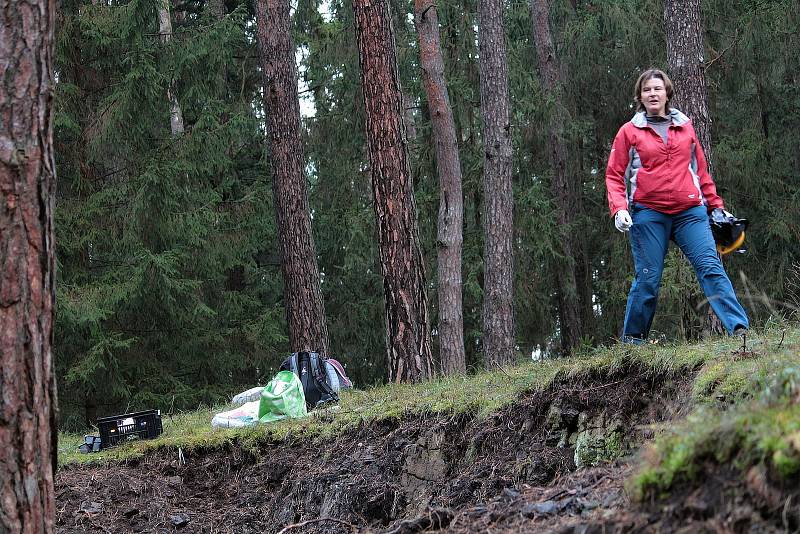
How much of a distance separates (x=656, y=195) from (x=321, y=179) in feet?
48.9

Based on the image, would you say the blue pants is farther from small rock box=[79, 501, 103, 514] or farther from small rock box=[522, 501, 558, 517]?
small rock box=[79, 501, 103, 514]

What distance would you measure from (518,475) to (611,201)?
2087 mm

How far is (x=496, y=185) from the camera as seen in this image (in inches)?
600

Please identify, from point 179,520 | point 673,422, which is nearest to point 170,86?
point 179,520

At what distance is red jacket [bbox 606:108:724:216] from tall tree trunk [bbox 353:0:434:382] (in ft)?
13.9

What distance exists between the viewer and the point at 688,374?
549 centimetres

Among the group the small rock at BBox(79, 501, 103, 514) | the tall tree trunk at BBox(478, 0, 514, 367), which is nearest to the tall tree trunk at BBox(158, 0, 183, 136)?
the tall tree trunk at BBox(478, 0, 514, 367)

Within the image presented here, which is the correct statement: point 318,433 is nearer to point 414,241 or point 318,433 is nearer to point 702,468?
point 414,241

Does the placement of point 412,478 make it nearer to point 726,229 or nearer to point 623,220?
point 623,220

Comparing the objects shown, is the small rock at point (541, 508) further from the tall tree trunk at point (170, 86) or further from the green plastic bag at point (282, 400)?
the tall tree trunk at point (170, 86)

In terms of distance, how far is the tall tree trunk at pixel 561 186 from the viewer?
65.0 ft

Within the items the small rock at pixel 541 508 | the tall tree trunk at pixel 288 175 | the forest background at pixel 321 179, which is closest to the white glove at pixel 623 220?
the small rock at pixel 541 508

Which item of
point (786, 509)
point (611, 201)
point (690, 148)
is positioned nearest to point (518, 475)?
point (611, 201)

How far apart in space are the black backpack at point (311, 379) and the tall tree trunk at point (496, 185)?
580 cm
